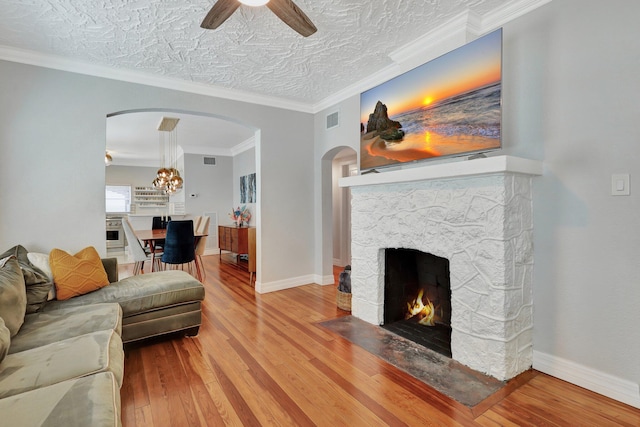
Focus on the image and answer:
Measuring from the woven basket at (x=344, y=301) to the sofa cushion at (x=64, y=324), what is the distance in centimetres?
214

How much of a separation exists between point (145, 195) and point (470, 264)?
9882mm

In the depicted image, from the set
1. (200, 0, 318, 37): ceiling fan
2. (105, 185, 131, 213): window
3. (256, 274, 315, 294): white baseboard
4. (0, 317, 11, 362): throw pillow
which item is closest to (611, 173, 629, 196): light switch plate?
(200, 0, 318, 37): ceiling fan

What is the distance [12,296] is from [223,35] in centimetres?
239

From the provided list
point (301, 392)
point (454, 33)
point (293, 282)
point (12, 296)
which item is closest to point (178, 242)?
point (293, 282)

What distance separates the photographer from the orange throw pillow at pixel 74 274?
7.77 ft

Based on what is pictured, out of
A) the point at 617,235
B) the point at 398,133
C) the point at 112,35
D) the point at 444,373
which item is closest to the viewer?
the point at 617,235

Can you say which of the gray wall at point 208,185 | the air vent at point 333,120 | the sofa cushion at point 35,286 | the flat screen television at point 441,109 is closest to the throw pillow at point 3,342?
the sofa cushion at point 35,286

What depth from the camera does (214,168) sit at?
7.84 metres

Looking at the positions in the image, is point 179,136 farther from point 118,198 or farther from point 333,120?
point 118,198

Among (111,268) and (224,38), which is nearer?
(224,38)

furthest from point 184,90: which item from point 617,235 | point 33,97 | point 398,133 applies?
point 617,235

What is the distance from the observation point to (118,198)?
9266mm

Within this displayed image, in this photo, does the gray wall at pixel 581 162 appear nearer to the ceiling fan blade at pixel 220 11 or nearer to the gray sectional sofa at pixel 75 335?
the ceiling fan blade at pixel 220 11

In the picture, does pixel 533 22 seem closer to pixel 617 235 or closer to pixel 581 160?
pixel 581 160
